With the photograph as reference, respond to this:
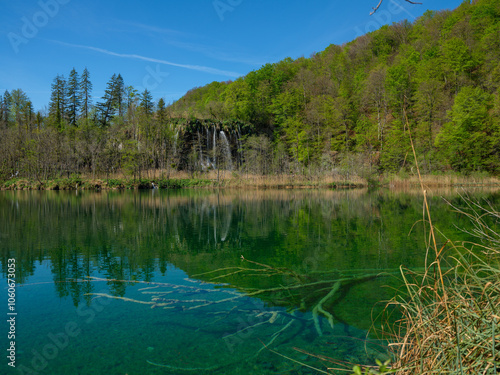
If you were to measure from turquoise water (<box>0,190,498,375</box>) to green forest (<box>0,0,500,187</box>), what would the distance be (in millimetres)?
21003

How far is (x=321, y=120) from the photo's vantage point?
44.2 m

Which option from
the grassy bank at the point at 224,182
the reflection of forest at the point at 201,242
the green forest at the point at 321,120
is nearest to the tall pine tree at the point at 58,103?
the green forest at the point at 321,120

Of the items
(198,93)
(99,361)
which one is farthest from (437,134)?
(198,93)

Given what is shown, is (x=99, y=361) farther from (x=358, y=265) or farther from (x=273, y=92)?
(x=273, y=92)

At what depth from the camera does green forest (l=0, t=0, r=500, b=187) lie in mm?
30766

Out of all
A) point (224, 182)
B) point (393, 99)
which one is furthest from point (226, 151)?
point (393, 99)

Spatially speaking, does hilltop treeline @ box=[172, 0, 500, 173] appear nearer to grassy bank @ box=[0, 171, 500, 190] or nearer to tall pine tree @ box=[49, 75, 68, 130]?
grassy bank @ box=[0, 171, 500, 190]

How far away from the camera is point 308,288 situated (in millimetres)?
4164

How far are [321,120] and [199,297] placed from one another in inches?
1699

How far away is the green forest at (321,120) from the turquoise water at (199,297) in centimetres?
2100

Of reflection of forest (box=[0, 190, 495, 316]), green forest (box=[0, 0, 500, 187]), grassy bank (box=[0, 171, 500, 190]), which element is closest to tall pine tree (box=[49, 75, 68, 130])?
green forest (box=[0, 0, 500, 187])

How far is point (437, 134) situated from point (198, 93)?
2351 inches

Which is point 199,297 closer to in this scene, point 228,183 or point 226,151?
point 228,183

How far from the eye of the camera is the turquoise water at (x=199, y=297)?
262cm
